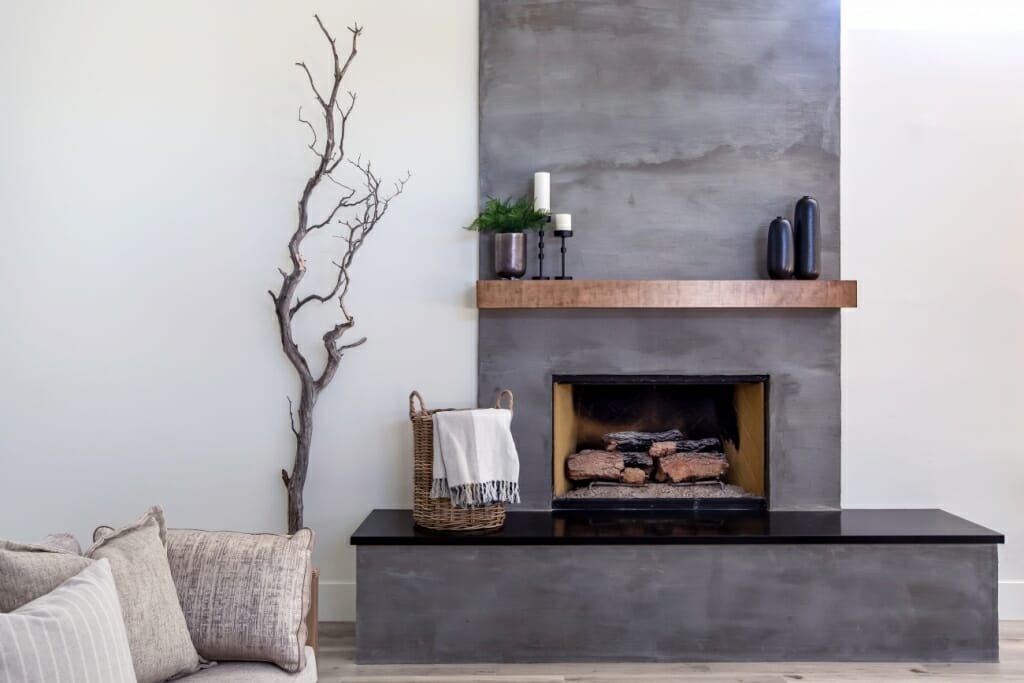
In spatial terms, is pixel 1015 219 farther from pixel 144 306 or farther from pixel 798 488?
pixel 144 306

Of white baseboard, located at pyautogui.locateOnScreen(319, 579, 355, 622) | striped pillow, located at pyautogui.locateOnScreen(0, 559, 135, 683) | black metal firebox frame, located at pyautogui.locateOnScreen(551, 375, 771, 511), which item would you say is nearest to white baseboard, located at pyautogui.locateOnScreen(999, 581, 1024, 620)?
black metal firebox frame, located at pyautogui.locateOnScreen(551, 375, 771, 511)

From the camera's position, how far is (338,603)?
3693 mm

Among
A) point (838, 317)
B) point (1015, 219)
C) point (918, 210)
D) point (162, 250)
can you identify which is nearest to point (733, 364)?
point (838, 317)

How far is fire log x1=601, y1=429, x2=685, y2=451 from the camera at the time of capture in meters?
3.91

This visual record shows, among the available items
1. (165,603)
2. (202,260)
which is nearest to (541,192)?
(202,260)

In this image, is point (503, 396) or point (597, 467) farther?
point (597, 467)

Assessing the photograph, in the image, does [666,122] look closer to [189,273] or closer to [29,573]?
[189,273]

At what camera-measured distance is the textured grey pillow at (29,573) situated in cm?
179

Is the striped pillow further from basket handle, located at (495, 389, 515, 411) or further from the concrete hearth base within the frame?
basket handle, located at (495, 389, 515, 411)

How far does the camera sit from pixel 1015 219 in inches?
148

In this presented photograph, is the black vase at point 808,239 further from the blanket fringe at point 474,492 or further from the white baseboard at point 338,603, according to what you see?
the white baseboard at point 338,603

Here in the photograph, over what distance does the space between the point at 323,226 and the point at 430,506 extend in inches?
48.4

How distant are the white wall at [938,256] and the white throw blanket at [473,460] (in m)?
1.49

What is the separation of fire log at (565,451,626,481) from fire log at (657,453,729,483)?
178 mm
